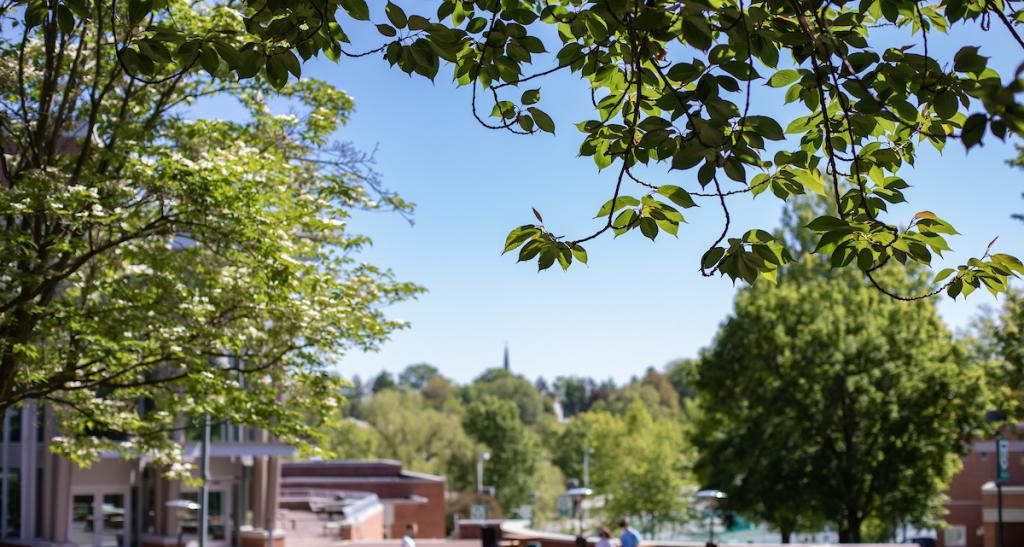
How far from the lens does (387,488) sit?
61156mm

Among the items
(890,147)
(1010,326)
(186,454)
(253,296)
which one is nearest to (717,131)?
(890,147)

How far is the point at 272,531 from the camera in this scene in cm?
3506

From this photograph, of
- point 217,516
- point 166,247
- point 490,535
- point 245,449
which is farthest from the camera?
point 217,516

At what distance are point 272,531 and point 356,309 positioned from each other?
2295 cm

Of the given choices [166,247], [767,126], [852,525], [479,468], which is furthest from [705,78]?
[479,468]

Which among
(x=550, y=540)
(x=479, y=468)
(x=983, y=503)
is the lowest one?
(x=550, y=540)

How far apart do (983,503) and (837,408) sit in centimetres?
1128

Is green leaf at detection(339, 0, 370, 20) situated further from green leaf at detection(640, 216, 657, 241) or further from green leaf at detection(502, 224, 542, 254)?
green leaf at detection(640, 216, 657, 241)

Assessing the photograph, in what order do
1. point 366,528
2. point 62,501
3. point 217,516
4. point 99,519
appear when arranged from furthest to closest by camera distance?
point 366,528 < point 217,516 < point 99,519 < point 62,501

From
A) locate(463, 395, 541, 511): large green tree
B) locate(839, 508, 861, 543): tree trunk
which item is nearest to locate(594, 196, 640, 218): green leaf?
locate(839, 508, 861, 543): tree trunk

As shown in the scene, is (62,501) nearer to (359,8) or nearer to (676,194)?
(359,8)

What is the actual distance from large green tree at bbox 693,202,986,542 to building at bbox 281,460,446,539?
24.1 meters

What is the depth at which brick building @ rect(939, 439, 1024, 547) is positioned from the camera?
131 feet

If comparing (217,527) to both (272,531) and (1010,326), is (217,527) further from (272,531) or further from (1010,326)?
(1010,326)
